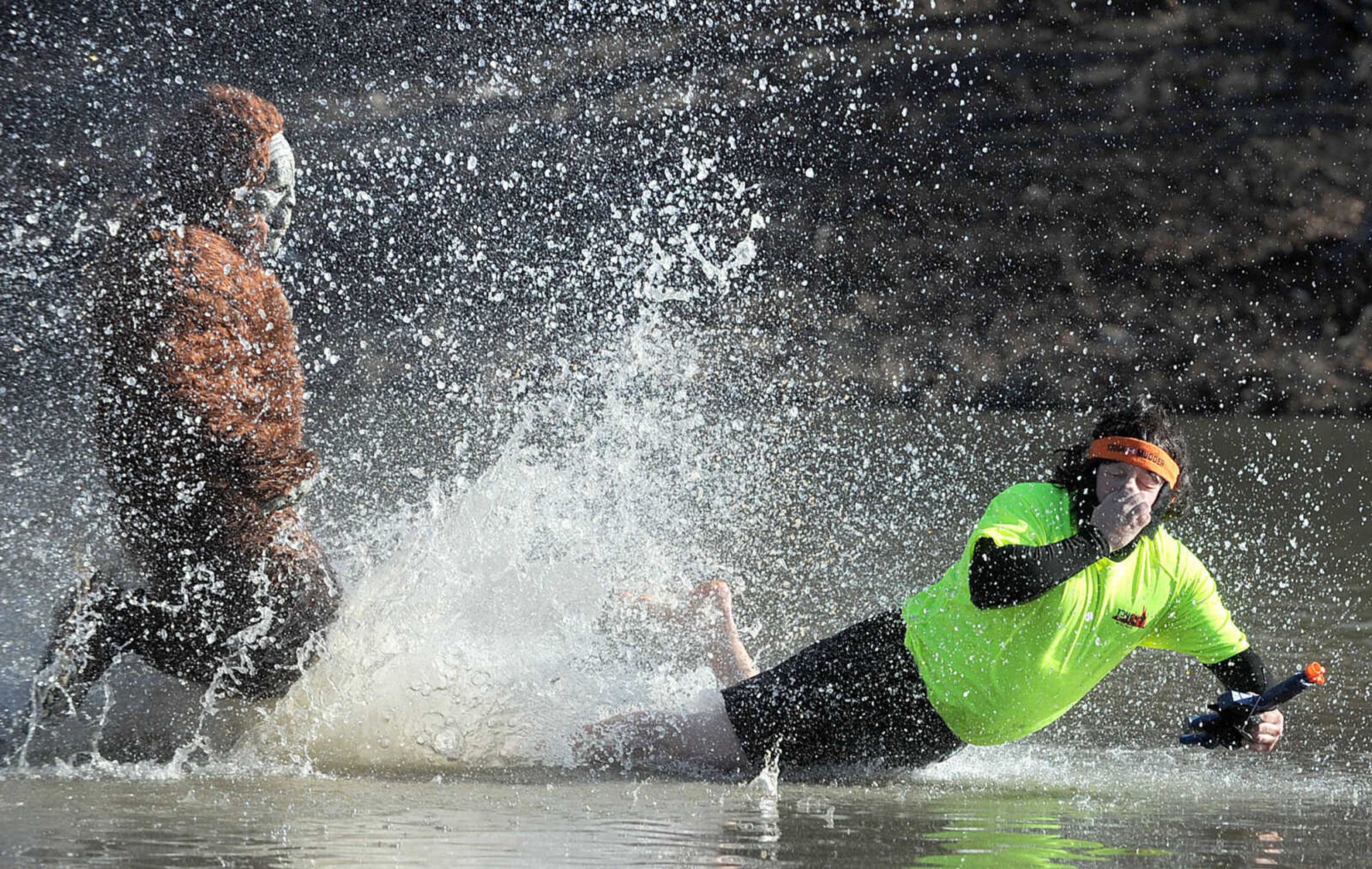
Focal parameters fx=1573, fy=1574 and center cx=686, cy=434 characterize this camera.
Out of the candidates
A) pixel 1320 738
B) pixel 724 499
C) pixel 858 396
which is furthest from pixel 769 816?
pixel 858 396

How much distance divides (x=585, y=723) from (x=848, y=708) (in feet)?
2.67

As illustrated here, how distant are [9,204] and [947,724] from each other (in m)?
13.7

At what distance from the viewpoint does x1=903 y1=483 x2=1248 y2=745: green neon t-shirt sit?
425cm

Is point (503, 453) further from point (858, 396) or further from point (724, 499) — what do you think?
point (858, 396)

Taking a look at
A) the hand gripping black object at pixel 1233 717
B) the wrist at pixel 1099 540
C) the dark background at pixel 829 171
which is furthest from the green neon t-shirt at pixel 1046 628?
the dark background at pixel 829 171

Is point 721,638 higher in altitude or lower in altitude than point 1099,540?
lower

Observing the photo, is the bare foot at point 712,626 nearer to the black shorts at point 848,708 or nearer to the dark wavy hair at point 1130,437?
the black shorts at point 848,708

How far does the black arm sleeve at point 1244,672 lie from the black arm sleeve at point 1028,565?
658 millimetres

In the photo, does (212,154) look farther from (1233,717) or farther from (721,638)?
(1233,717)

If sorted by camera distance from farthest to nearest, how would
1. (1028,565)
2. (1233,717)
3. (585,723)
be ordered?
1. (585,723)
2. (1233,717)
3. (1028,565)

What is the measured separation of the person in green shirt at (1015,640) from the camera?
4.12 metres

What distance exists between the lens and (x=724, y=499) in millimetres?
9203

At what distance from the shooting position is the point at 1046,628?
14.0 feet

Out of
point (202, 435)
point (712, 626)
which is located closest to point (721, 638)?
point (712, 626)
